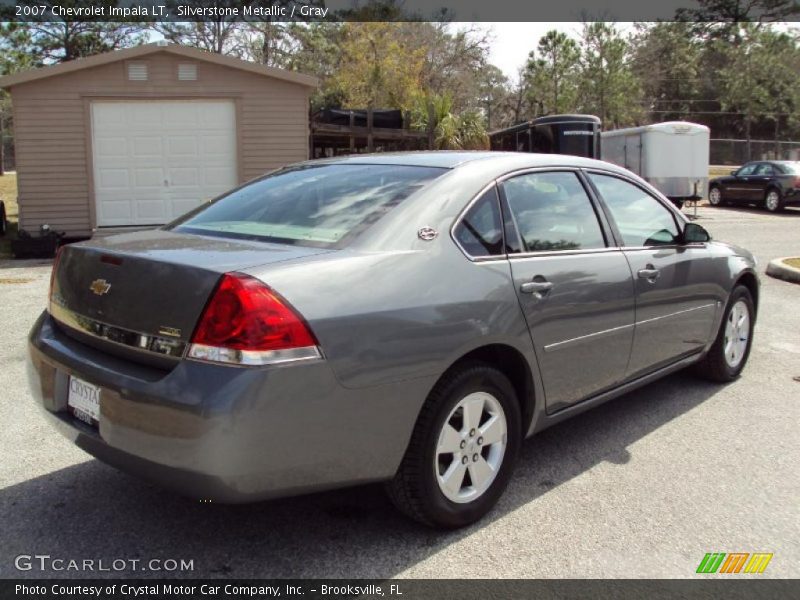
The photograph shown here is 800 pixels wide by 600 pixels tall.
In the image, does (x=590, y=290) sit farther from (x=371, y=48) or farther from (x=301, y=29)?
(x=301, y=29)

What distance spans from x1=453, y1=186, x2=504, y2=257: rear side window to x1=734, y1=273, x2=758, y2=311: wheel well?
2.68 metres

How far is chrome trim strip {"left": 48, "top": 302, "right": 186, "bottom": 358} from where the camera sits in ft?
8.70

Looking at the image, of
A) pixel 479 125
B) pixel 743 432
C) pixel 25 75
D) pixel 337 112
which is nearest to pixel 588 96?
pixel 479 125

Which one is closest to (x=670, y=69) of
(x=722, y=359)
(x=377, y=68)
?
(x=377, y=68)

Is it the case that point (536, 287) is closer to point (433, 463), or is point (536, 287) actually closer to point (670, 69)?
point (433, 463)

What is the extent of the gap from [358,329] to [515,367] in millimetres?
1020

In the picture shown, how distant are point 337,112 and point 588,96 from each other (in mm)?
23668

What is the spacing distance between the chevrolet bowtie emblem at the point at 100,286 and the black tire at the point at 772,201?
71.9 ft

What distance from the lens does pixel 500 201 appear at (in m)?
3.53

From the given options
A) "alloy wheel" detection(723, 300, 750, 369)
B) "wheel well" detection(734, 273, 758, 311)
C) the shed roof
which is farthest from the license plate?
the shed roof

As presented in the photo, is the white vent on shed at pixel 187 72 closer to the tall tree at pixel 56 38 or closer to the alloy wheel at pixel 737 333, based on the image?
the alloy wheel at pixel 737 333

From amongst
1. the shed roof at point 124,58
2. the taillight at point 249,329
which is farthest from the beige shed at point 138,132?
the taillight at point 249,329

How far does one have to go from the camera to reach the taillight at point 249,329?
2527mm

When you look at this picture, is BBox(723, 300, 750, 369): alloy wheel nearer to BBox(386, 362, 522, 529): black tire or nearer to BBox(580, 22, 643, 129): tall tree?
BBox(386, 362, 522, 529): black tire
